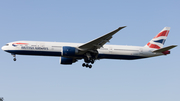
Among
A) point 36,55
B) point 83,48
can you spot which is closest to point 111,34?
point 83,48

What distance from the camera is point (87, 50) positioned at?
130ft

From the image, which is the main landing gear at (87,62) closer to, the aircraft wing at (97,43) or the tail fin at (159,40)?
the aircraft wing at (97,43)

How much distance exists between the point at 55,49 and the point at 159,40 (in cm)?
1770

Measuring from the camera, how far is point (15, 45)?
128ft

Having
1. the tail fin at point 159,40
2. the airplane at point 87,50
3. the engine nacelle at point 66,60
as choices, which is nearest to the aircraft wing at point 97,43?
the airplane at point 87,50

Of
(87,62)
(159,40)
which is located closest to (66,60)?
(87,62)

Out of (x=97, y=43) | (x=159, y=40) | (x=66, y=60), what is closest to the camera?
(x=97, y=43)

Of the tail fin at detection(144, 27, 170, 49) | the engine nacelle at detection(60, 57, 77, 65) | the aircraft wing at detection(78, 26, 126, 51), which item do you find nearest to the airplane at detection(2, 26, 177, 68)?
the aircraft wing at detection(78, 26, 126, 51)

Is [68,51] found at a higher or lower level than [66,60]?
higher

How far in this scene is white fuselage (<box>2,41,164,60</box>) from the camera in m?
38.8

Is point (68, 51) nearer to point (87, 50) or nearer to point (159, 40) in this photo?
point (87, 50)

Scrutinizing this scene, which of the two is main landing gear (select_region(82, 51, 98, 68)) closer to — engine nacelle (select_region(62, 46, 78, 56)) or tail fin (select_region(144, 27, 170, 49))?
engine nacelle (select_region(62, 46, 78, 56))

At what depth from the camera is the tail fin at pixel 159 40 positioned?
147 ft

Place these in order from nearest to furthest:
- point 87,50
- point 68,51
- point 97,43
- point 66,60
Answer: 1. point 68,51
2. point 97,43
3. point 87,50
4. point 66,60
